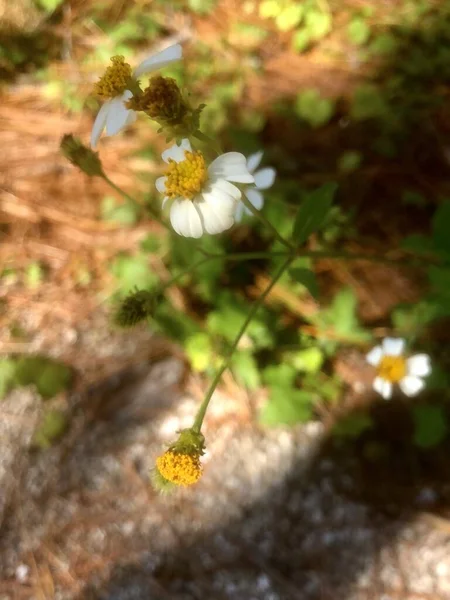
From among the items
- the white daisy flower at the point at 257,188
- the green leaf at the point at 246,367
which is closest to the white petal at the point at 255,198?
the white daisy flower at the point at 257,188

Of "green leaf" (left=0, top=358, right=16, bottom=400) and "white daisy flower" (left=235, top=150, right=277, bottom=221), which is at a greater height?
"green leaf" (left=0, top=358, right=16, bottom=400)

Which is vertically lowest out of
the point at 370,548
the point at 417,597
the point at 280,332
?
the point at 417,597

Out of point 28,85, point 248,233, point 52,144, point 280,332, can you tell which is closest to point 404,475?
point 280,332

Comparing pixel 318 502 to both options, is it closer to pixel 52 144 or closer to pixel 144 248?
pixel 144 248

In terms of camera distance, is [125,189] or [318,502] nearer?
[318,502]

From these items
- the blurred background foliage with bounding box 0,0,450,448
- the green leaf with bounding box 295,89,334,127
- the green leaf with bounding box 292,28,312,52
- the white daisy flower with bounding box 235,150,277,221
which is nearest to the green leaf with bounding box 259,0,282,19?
the blurred background foliage with bounding box 0,0,450,448

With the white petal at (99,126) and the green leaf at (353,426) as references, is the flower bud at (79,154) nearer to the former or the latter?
the white petal at (99,126)

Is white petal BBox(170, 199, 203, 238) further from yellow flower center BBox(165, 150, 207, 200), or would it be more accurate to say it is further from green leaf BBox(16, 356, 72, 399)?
green leaf BBox(16, 356, 72, 399)
